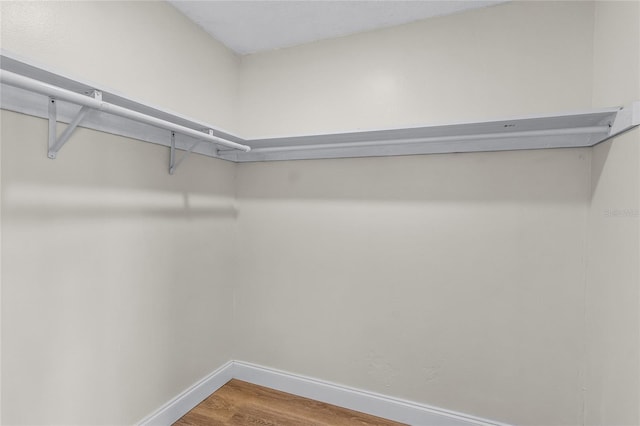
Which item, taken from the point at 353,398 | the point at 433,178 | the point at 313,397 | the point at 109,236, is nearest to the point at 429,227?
the point at 433,178

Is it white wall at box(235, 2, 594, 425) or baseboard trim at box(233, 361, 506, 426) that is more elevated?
white wall at box(235, 2, 594, 425)

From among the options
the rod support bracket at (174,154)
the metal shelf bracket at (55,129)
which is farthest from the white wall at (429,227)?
the metal shelf bracket at (55,129)

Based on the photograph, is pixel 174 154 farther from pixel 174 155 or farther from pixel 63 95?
pixel 63 95

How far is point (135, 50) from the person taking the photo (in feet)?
5.16

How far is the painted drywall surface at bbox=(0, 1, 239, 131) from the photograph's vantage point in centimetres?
120

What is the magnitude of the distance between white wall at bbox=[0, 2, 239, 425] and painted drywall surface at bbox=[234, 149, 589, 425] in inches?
15.8

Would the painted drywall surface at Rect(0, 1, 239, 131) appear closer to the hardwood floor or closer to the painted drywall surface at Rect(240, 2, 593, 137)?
the painted drywall surface at Rect(240, 2, 593, 137)

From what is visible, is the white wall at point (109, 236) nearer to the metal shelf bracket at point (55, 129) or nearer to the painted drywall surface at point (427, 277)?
the metal shelf bracket at point (55, 129)

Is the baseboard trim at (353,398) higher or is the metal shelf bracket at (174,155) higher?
the metal shelf bracket at (174,155)

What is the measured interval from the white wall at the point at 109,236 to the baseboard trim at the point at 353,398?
0.94ft

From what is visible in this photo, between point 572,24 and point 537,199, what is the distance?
0.85 metres

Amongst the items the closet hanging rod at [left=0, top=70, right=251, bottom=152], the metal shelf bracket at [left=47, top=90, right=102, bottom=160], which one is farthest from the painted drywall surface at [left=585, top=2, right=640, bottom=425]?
the metal shelf bracket at [left=47, top=90, right=102, bottom=160]

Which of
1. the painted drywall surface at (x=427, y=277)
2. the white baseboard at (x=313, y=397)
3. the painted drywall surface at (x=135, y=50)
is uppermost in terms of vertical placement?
the painted drywall surface at (x=135, y=50)

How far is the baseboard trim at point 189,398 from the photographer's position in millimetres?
1699
